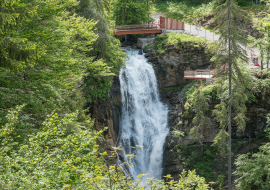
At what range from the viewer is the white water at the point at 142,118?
69.6 ft

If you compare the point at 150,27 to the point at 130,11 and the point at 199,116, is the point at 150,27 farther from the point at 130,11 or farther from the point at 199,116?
the point at 199,116

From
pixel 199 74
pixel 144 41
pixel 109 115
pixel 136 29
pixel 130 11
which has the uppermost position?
pixel 130 11

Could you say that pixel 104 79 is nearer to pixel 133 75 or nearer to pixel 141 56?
pixel 133 75

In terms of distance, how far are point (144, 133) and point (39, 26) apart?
14.6 meters

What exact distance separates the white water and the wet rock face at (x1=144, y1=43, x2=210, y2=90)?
109 cm

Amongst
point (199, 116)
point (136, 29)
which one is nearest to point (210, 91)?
point (199, 116)

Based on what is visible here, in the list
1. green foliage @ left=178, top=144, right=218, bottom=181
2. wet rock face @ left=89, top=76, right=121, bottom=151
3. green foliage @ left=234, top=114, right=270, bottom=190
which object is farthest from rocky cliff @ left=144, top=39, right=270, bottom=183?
green foliage @ left=234, top=114, right=270, bottom=190

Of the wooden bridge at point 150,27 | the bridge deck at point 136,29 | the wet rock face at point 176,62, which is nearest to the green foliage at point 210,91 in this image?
the wet rock face at point 176,62

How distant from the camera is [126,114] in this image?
22.8 metres

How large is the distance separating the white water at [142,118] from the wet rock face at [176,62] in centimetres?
109

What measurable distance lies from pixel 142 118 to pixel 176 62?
723 centimetres

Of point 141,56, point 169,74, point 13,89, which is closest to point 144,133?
point 169,74

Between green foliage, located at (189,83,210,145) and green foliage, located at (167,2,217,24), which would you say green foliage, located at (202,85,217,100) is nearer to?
green foliage, located at (189,83,210,145)

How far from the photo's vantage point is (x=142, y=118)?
75.7 feet
